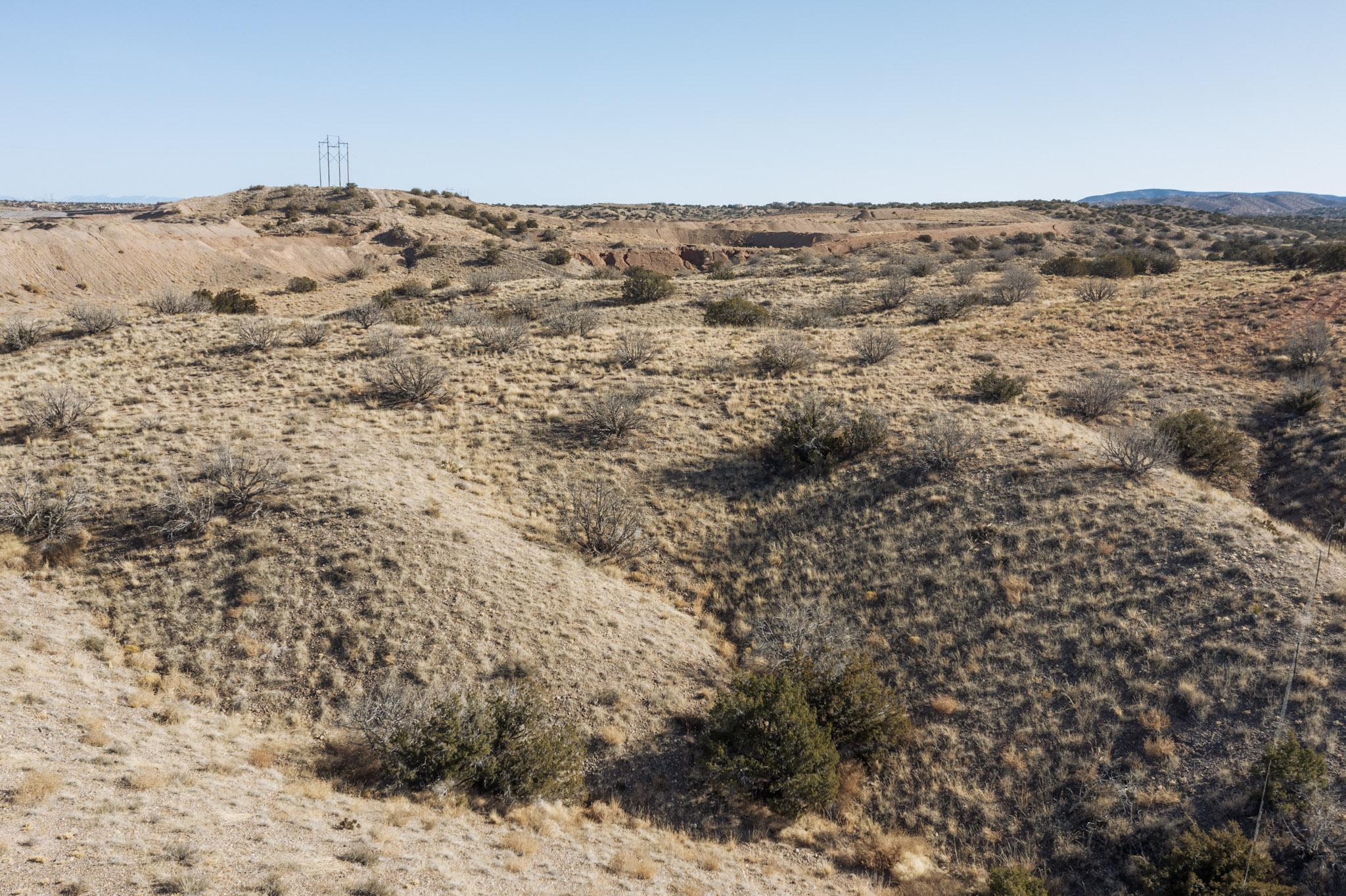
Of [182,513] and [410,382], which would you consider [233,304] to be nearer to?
[410,382]

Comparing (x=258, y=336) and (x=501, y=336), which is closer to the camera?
(x=258, y=336)

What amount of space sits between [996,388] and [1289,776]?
1482 cm

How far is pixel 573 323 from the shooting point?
31375mm

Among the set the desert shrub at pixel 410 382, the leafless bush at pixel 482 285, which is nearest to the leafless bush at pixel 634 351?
the desert shrub at pixel 410 382

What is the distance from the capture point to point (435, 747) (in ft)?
30.8

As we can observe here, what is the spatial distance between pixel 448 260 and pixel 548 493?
133 ft

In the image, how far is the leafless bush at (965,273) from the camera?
39.3 meters

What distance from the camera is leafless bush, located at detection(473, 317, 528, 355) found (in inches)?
1085

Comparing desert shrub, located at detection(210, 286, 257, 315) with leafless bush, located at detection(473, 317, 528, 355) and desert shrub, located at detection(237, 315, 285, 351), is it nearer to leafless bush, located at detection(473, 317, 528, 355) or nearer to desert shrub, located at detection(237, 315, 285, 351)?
desert shrub, located at detection(237, 315, 285, 351)

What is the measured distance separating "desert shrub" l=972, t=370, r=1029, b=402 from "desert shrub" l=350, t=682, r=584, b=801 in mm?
17805

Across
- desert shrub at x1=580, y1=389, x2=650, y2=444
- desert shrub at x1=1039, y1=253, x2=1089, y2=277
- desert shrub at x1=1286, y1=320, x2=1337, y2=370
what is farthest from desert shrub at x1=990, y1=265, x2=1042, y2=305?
desert shrub at x1=580, y1=389, x2=650, y2=444

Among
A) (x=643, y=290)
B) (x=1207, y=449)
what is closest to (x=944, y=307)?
(x=643, y=290)

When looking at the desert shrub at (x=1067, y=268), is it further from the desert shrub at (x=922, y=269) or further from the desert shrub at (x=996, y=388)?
the desert shrub at (x=996, y=388)

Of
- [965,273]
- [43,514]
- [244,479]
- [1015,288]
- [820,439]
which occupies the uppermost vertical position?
[965,273]
